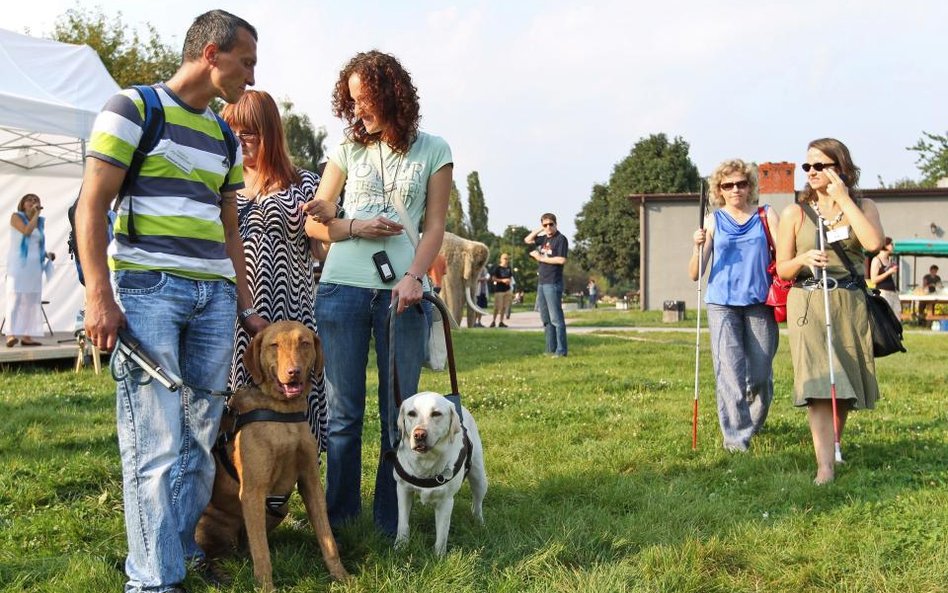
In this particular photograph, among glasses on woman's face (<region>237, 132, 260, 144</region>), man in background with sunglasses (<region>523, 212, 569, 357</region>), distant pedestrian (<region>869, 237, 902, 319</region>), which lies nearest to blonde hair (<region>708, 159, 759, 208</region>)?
glasses on woman's face (<region>237, 132, 260, 144</region>)

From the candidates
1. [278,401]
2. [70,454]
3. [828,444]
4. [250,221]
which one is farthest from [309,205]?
[828,444]

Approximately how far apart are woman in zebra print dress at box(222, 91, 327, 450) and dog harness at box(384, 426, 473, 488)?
21.9 inches

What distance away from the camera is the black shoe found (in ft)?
12.0

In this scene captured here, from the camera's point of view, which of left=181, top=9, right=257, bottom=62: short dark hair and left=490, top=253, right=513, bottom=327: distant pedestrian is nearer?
left=181, top=9, right=257, bottom=62: short dark hair

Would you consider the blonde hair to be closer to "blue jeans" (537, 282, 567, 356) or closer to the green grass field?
the green grass field

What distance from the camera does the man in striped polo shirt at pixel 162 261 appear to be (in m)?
3.13

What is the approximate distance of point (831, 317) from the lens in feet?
18.3

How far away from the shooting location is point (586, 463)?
5.91 meters

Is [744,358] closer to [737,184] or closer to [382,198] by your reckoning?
[737,184]

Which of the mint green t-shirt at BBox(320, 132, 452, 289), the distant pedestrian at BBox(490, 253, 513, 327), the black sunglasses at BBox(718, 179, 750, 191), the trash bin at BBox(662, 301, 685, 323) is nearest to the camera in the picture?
the mint green t-shirt at BBox(320, 132, 452, 289)

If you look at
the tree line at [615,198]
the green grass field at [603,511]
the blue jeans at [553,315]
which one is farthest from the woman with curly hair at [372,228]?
the tree line at [615,198]

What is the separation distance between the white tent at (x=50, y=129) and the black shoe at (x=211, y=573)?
940 cm

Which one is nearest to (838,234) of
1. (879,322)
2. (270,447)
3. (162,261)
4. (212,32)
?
(879,322)

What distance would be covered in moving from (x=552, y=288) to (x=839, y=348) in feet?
26.4
